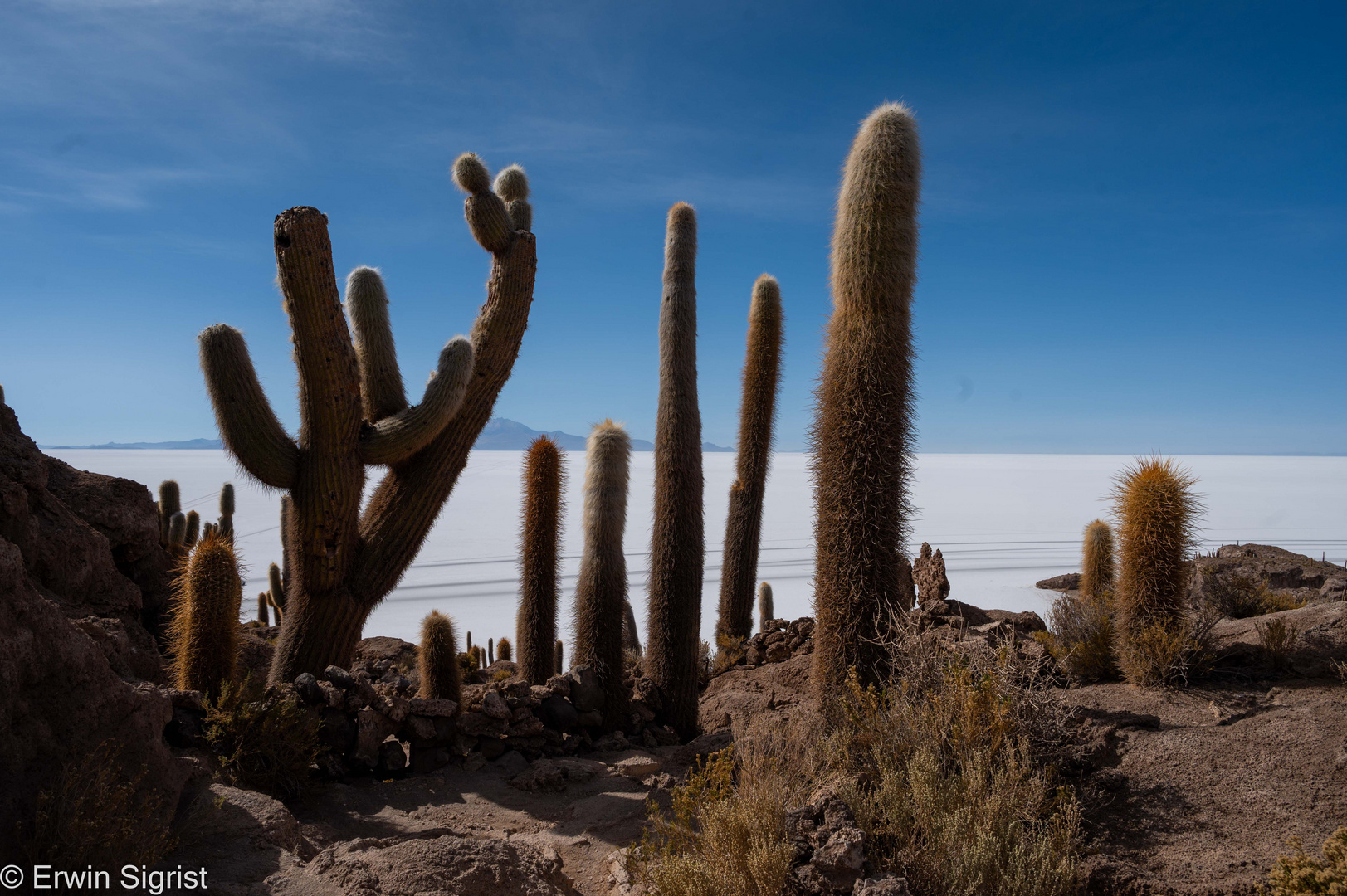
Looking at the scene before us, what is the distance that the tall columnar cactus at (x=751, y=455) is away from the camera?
1085 cm

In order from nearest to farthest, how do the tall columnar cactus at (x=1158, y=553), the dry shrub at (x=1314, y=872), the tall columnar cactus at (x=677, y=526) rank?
the dry shrub at (x=1314, y=872), the tall columnar cactus at (x=1158, y=553), the tall columnar cactus at (x=677, y=526)

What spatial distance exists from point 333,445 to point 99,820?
354 cm

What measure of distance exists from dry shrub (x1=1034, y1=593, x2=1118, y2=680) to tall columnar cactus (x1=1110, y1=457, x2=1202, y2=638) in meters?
0.33

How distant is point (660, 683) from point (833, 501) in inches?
123

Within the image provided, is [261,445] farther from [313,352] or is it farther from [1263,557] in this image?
[1263,557]

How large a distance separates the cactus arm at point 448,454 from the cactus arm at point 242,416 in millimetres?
853

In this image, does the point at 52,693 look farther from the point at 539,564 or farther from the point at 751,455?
the point at 751,455

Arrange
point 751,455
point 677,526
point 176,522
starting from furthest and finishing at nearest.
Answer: point 176,522, point 751,455, point 677,526

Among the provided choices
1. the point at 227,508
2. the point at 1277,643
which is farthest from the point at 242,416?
the point at 227,508

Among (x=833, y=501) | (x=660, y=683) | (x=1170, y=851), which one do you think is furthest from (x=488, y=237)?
(x=1170, y=851)

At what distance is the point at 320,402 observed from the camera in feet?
20.5

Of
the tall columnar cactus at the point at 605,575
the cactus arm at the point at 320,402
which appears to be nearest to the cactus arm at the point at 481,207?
the cactus arm at the point at 320,402

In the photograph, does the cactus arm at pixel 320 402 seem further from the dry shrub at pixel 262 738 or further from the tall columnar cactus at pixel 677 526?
the tall columnar cactus at pixel 677 526

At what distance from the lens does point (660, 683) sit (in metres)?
7.92
